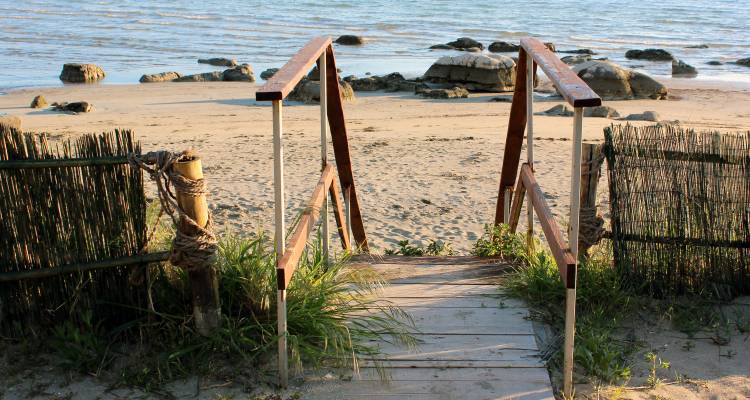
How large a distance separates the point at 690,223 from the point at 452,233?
3222 millimetres

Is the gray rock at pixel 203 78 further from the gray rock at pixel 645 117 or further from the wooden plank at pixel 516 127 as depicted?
the wooden plank at pixel 516 127

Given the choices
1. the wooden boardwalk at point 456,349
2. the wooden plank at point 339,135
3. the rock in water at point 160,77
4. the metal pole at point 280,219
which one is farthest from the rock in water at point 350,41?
the metal pole at point 280,219

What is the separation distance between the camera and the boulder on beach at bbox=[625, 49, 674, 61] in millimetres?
26984

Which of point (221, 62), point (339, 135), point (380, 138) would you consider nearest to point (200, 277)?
point (339, 135)

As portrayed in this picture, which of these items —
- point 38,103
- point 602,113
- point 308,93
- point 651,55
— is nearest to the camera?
point 602,113

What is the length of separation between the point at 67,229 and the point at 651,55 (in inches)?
1022

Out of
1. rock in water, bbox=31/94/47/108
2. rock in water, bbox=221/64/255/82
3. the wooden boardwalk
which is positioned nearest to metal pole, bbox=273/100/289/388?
the wooden boardwalk

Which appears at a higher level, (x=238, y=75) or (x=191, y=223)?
(x=191, y=223)

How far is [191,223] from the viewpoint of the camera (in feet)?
12.5

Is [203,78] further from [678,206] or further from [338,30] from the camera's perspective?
[678,206]

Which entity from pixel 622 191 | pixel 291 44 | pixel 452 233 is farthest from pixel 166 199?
pixel 291 44

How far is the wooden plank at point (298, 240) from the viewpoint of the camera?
11.6 ft

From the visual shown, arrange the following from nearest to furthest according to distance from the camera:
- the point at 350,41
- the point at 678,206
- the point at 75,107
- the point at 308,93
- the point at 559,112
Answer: the point at 678,206 < the point at 559,112 < the point at 75,107 < the point at 308,93 < the point at 350,41

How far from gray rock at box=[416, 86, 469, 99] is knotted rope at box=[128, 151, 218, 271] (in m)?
14.4
